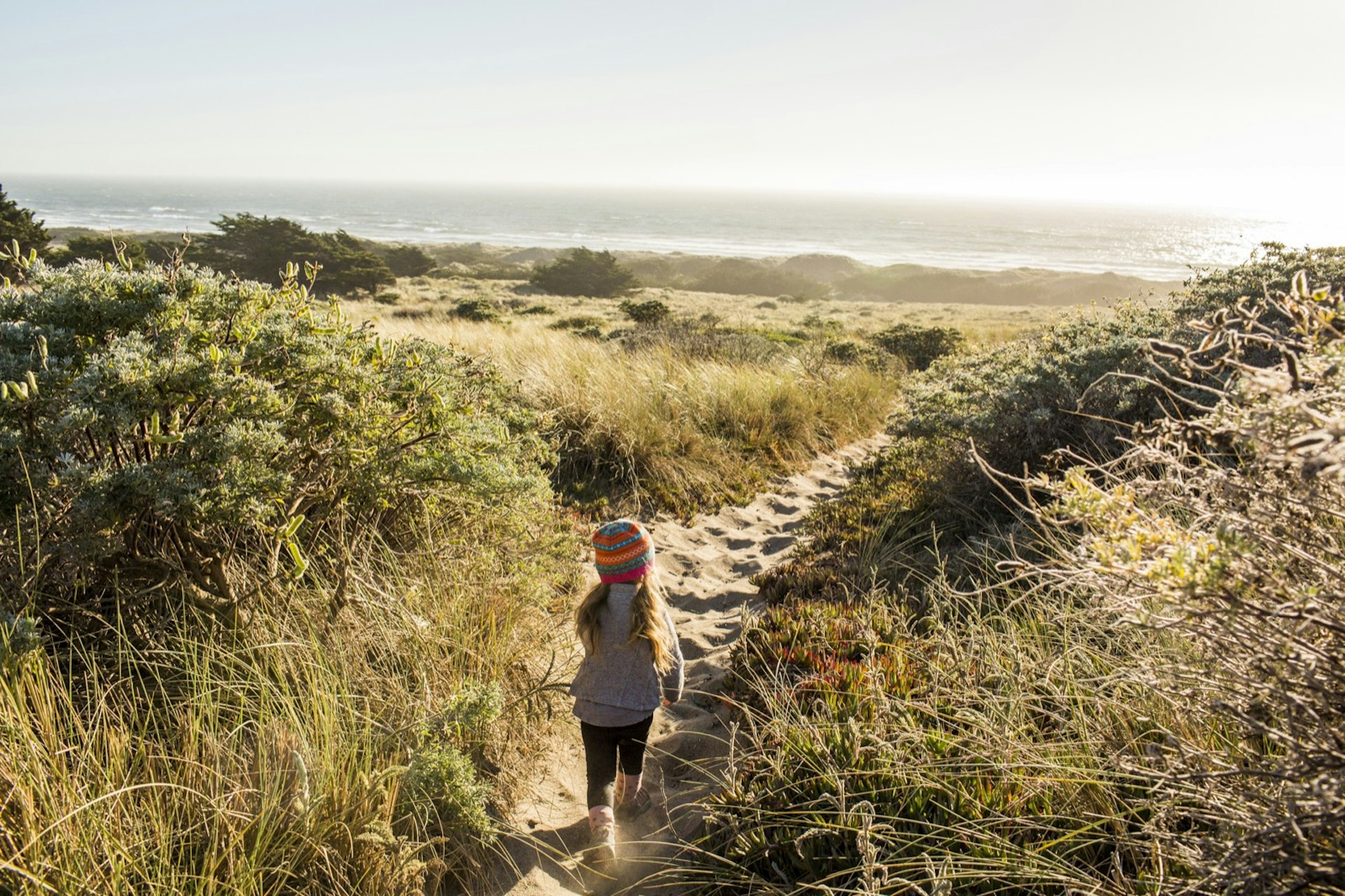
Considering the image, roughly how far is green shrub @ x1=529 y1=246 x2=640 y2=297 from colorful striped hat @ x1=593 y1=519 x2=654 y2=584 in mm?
40638

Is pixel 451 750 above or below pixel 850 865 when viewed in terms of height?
above

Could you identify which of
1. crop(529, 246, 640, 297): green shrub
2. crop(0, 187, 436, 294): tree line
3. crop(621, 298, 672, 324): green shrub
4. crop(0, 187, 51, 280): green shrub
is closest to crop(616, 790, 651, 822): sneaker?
crop(621, 298, 672, 324): green shrub

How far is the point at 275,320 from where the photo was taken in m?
3.54

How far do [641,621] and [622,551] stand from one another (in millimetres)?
355

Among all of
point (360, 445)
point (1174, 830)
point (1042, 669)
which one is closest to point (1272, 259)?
point (1042, 669)

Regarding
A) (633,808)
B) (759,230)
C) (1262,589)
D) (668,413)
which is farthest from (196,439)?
(759,230)

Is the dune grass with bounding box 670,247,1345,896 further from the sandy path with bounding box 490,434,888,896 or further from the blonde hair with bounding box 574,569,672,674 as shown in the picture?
the blonde hair with bounding box 574,569,672,674

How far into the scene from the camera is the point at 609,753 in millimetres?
3533


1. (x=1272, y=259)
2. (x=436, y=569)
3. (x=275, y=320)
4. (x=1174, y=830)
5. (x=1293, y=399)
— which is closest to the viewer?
(x=1293, y=399)

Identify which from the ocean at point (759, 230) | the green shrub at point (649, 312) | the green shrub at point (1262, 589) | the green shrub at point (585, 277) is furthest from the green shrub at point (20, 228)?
the ocean at point (759, 230)

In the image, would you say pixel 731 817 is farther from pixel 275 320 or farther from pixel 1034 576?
pixel 275 320

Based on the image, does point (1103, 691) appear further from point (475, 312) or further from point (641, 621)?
point (475, 312)

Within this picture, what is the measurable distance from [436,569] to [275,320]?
5.13 ft

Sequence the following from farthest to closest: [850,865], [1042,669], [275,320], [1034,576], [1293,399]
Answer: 1. [1034,576]
2. [275,320]
3. [1042,669]
4. [850,865]
5. [1293,399]
